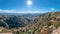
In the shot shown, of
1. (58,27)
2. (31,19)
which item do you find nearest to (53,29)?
(58,27)

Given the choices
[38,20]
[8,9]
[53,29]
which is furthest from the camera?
[8,9]

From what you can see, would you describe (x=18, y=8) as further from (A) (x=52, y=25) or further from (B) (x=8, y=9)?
(A) (x=52, y=25)

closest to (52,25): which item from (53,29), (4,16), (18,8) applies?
(53,29)

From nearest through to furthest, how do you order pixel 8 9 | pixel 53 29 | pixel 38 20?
pixel 53 29 → pixel 38 20 → pixel 8 9

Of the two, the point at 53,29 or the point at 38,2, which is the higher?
the point at 38,2

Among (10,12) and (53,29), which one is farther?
(10,12)

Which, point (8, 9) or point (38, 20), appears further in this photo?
point (8, 9)

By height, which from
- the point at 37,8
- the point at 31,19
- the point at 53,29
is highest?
the point at 37,8

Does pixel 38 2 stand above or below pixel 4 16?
above

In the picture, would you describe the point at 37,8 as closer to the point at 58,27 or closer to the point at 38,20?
the point at 38,20
